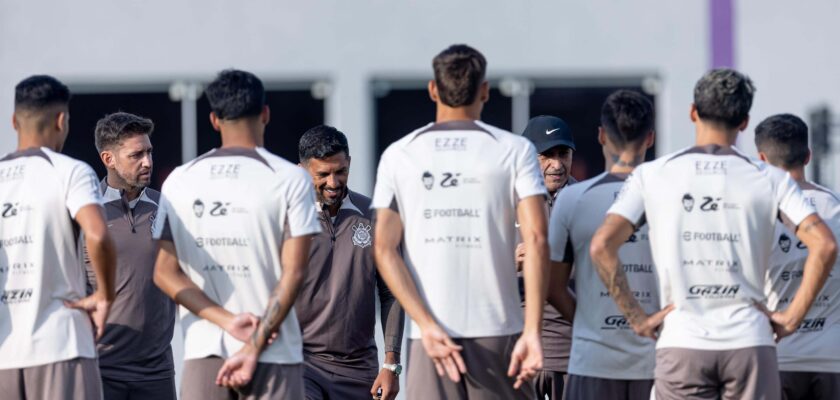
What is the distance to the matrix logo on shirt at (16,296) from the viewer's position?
18.7 feet

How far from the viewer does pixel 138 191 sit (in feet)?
24.4

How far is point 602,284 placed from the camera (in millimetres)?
6004

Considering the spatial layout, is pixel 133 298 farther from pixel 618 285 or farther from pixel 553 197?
pixel 618 285

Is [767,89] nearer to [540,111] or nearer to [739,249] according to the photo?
[540,111]

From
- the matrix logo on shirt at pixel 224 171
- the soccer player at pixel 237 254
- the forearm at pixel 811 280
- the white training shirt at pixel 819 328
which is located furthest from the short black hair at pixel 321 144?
the forearm at pixel 811 280

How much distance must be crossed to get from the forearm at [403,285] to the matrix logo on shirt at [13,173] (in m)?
1.46

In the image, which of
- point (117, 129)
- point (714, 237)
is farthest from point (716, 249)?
point (117, 129)

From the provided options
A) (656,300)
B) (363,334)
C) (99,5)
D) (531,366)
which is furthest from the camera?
(99,5)

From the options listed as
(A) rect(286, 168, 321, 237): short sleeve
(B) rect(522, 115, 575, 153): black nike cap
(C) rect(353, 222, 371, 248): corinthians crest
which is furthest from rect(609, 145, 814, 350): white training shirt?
(C) rect(353, 222, 371, 248): corinthians crest

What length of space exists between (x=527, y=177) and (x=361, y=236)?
1.79 m

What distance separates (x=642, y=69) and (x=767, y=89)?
3.49ft

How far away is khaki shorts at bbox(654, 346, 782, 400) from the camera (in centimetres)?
548

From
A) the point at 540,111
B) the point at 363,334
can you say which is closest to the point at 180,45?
the point at 540,111

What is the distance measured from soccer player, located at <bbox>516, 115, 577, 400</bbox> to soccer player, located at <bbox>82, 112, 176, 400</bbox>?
184 centimetres
